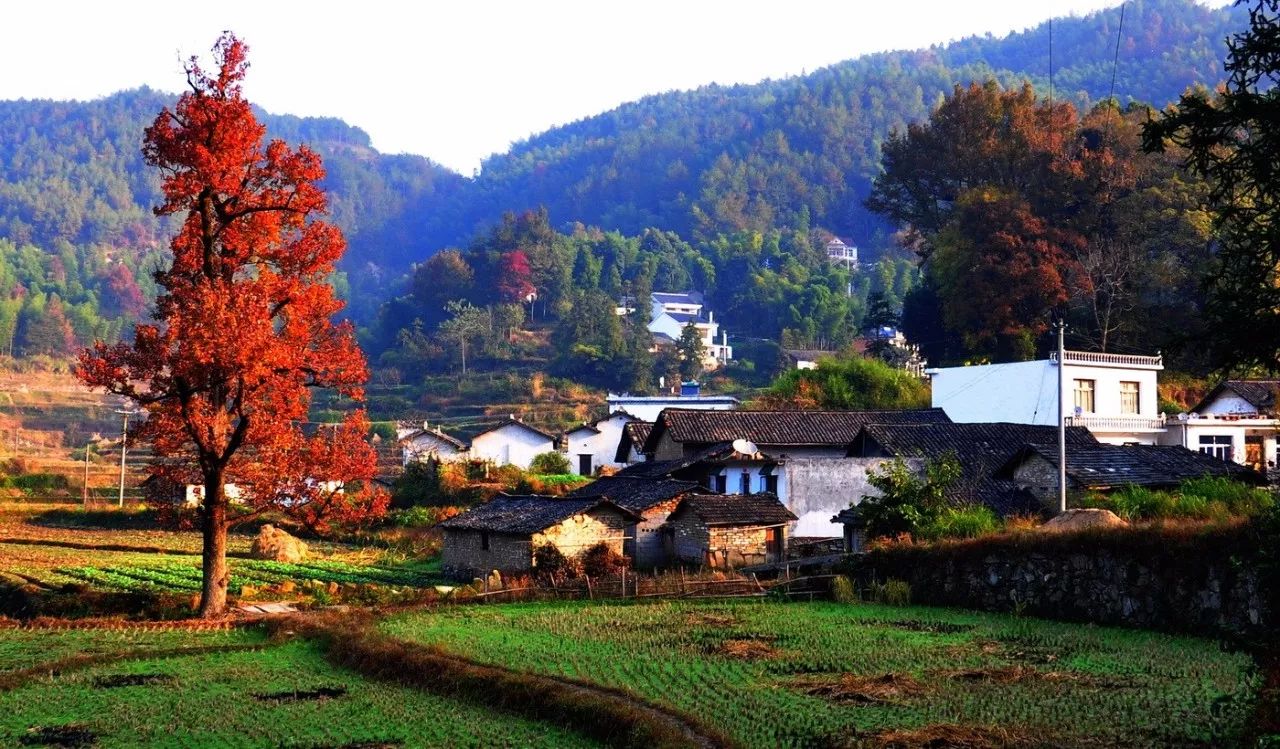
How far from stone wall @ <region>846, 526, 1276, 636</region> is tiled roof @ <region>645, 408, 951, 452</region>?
1465 centimetres

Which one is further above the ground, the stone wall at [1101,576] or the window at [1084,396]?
the window at [1084,396]

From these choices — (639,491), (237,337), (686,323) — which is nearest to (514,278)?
(686,323)

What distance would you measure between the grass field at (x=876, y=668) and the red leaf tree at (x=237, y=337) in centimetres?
385

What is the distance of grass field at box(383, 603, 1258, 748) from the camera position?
13773 millimetres

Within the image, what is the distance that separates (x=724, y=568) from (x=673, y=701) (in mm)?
17877

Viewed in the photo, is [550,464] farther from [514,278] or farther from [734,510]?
[514,278]

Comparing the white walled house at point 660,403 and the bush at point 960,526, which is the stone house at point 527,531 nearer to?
the bush at point 960,526

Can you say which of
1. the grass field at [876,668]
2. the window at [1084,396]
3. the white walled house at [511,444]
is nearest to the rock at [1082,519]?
the grass field at [876,668]

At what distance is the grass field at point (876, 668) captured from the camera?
13773 mm

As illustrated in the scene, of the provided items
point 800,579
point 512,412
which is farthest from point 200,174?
point 512,412

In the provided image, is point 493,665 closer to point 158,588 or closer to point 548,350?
point 158,588

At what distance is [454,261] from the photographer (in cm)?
11569

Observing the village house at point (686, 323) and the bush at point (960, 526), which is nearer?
the bush at point (960, 526)

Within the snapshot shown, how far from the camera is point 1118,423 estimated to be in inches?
1768
